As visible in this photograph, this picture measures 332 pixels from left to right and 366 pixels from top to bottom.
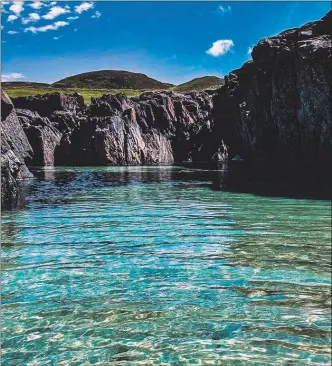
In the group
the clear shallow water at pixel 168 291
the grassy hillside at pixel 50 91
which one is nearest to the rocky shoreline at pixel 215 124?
the clear shallow water at pixel 168 291

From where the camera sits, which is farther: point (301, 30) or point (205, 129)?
point (205, 129)

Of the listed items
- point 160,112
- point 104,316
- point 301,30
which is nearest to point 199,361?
point 104,316

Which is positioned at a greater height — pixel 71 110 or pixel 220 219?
pixel 71 110

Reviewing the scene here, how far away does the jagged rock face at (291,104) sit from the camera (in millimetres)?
42906

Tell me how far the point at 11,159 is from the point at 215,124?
7127 centimetres

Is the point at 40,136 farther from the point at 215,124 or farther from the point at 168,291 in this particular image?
the point at 168,291

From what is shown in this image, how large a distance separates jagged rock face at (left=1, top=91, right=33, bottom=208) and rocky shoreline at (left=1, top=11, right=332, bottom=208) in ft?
0.36

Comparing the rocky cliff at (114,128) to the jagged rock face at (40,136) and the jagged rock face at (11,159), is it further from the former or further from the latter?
the jagged rock face at (11,159)

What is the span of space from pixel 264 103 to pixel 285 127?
1067cm

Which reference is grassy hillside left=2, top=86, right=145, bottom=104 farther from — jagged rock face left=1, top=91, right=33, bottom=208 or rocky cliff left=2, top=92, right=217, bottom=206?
jagged rock face left=1, top=91, right=33, bottom=208

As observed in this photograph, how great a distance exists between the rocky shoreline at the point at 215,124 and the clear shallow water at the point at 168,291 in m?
11.9

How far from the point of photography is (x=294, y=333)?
6.82 m

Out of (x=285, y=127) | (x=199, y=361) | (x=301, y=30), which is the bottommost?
(x=199, y=361)

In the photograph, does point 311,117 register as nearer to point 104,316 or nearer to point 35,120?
point 104,316
